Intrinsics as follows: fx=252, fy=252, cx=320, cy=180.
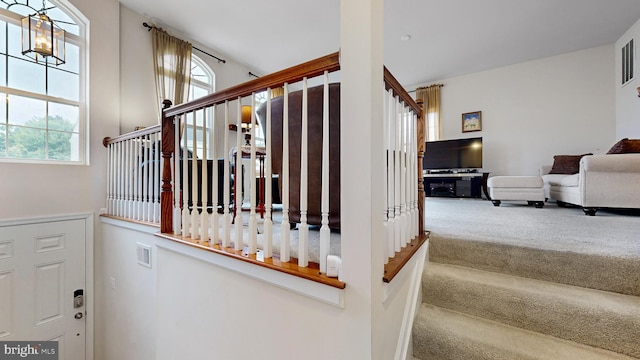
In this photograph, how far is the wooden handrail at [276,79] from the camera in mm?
1006

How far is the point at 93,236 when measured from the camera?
2.79 meters

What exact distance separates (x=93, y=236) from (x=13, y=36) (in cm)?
211

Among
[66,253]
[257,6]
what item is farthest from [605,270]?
[66,253]

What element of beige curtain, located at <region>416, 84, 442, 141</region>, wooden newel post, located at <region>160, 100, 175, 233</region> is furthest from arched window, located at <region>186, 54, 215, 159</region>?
beige curtain, located at <region>416, 84, 442, 141</region>

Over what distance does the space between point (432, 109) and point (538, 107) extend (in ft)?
6.17

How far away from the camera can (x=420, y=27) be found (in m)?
3.68

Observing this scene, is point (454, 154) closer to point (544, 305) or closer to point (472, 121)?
point (472, 121)

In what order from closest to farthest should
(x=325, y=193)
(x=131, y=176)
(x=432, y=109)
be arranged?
(x=325, y=193), (x=131, y=176), (x=432, y=109)

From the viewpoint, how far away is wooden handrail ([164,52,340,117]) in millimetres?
1006

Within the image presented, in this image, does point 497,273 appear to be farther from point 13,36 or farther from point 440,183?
point 13,36

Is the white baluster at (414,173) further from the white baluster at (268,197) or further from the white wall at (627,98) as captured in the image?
the white wall at (627,98)

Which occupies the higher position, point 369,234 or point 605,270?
point 369,234

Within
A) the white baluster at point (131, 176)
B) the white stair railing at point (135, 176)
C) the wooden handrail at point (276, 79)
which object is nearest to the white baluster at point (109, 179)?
the white stair railing at point (135, 176)

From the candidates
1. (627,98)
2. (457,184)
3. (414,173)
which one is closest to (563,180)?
(457,184)
